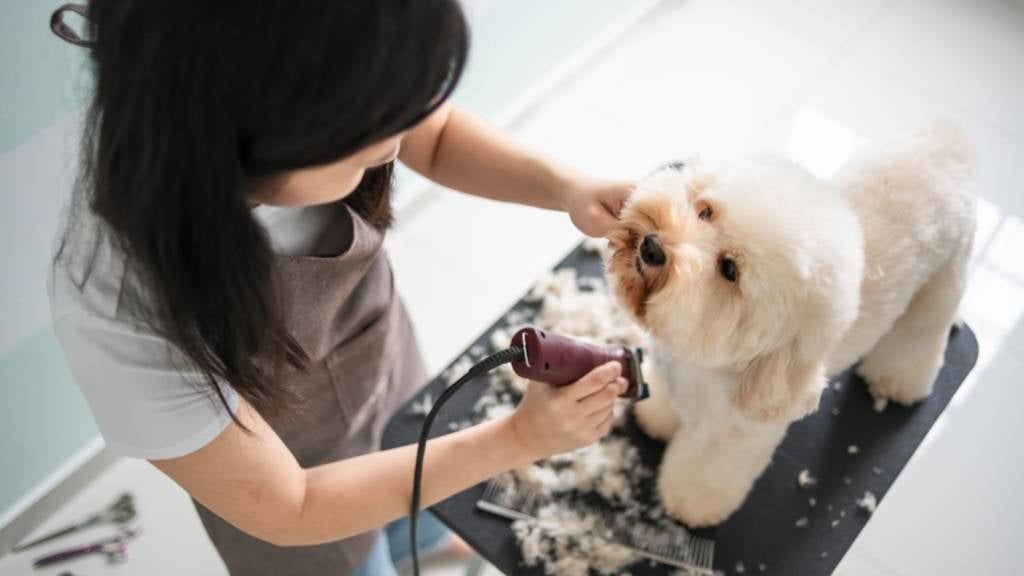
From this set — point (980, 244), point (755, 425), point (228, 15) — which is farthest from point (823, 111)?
point (228, 15)

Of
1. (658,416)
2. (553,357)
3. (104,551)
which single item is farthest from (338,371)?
(104,551)

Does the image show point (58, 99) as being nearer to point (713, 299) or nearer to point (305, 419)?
point (305, 419)

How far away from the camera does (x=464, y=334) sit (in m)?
1.99

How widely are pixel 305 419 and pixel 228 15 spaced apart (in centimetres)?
64

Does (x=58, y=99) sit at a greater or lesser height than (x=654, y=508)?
greater

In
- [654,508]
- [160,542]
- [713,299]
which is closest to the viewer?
[713,299]

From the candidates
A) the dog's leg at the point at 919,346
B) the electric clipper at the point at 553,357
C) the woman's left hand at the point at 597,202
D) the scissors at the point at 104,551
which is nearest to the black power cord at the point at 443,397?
the electric clipper at the point at 553,357

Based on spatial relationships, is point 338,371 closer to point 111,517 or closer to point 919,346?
point 919,346

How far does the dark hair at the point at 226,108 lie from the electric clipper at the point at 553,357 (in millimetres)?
286

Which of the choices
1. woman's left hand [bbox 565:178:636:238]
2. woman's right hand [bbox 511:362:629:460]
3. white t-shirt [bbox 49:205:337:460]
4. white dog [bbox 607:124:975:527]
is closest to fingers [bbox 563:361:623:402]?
woman's right hand [bbox 511:362:629:460]

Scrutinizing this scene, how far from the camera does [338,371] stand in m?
1.06

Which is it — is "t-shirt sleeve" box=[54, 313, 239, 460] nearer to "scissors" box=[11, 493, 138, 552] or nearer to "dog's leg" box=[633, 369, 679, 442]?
"dog's leg" box=[633, 369, 679, 442]

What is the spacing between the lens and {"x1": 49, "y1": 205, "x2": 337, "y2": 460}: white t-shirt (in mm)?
724

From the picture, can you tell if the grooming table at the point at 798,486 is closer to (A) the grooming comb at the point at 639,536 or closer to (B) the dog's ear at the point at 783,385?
(A) the grooming comb at the point at 639,536
